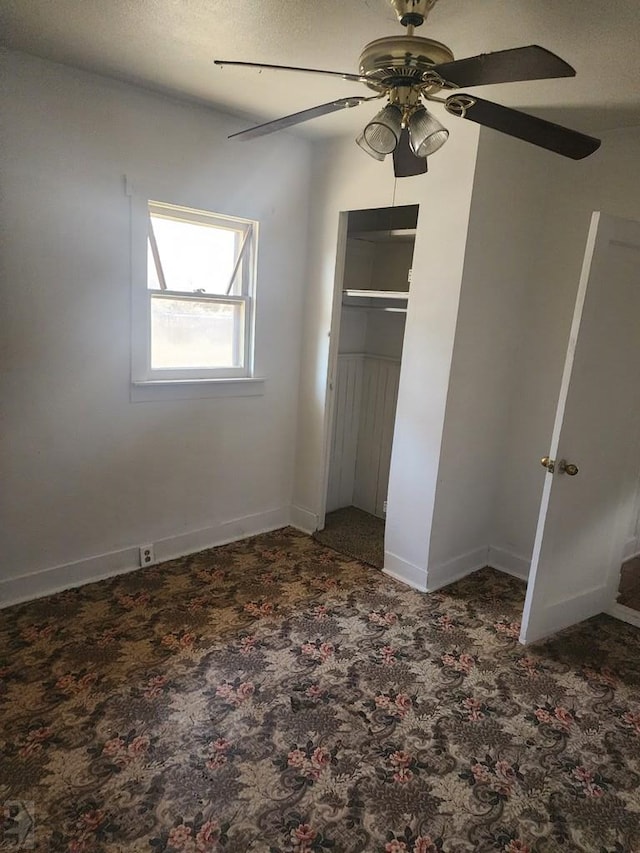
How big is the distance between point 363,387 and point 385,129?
2663 millimetres

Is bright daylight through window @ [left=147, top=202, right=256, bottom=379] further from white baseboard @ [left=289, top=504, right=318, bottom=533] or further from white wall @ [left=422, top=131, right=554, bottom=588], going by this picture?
white wall @ [left=422, top=131, right=554, bottom=588]

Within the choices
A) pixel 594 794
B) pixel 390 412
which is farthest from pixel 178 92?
pixel 594 794

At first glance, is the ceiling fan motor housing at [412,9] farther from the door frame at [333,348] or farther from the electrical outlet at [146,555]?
the electrical outlet at [146,555]

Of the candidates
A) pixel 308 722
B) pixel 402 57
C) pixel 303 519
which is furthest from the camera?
pixel 303 519

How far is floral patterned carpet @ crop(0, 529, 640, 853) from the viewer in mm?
1691

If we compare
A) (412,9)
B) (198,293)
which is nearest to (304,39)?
(412,9)

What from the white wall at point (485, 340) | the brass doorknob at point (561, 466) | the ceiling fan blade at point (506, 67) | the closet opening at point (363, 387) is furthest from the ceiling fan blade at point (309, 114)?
the brass doorknob at point (561, 466)

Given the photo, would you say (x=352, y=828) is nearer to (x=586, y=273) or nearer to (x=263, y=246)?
(x=586, y=273)

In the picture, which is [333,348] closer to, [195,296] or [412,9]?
[195,296]

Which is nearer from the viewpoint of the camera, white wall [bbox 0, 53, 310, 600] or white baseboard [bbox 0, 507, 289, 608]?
white wall [bbox 0, 53, 310, 600]

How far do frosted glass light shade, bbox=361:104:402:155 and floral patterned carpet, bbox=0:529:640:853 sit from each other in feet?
6.80

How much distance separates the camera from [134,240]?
9.19ft

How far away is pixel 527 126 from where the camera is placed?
1.57m

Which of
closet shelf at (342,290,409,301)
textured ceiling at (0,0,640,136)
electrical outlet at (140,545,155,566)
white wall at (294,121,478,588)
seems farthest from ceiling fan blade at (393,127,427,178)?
electrical outlet at (140,545,155,566)
